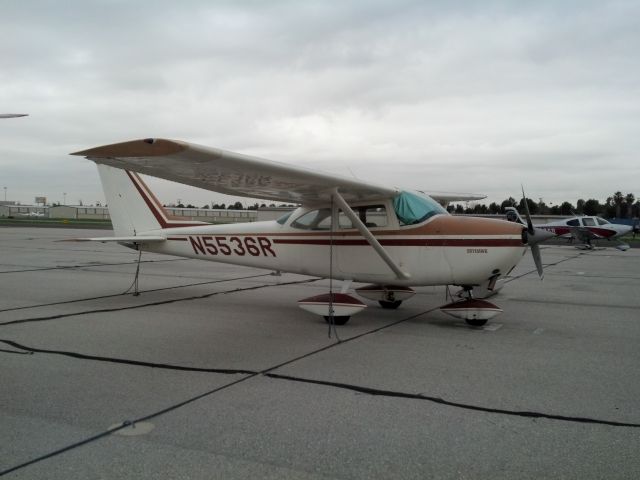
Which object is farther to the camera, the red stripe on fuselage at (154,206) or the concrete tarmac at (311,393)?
the red stripe on fuselage at (154,206)

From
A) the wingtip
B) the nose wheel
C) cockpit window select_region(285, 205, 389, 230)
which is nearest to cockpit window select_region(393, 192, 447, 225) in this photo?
cockpit window select_region(285, 205, 389, 230)

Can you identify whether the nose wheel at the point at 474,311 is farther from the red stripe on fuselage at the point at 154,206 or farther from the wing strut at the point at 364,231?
the red stripe on fuselage at the point at 154,206

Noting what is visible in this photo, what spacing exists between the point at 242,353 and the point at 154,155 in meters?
2.45

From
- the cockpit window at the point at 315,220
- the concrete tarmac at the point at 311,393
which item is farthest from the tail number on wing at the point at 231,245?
the concrete tarmac at the point at 311,393

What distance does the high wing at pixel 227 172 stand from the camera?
494cm

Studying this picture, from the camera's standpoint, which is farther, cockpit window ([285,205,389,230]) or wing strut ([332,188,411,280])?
cockpit window ([285,205,389,230])

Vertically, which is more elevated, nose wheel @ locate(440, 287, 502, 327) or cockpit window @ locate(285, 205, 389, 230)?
cockpit window @ locate(285, 205, 389, 230)

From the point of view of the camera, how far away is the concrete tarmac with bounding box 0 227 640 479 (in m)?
3.22

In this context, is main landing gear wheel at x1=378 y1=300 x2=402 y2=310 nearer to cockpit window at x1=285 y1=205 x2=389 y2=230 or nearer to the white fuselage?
the white fuselage

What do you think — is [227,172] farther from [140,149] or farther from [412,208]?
[412,208]

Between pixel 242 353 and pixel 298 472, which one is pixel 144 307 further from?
pixel 298 472

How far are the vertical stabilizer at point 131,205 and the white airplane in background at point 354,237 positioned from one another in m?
1.76

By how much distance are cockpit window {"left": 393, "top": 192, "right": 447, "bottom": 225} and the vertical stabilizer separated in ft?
17.2

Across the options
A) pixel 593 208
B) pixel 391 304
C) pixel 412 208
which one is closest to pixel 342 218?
pixel 412 208
